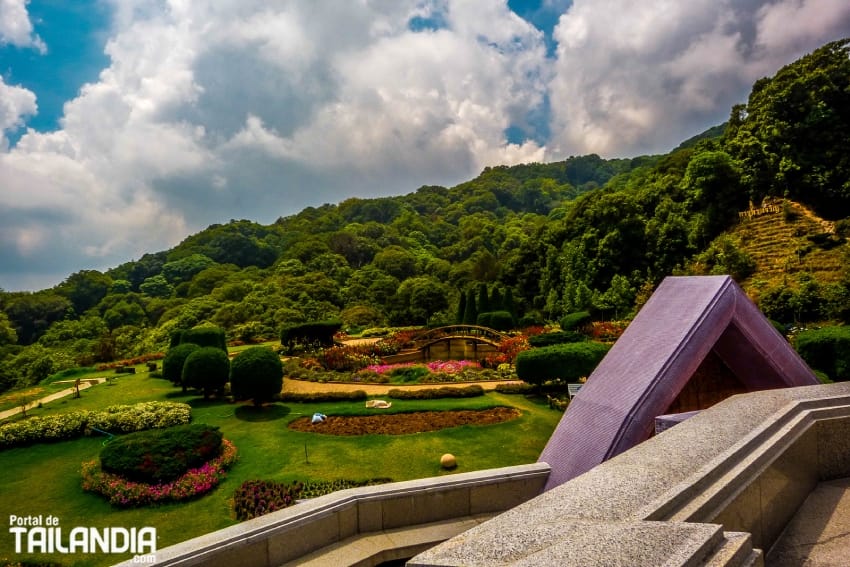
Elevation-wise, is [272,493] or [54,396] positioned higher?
[54,396]

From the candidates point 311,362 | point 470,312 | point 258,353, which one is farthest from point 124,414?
point 470,312

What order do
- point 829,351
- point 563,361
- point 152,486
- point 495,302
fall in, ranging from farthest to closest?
point 495,302
point 563,361
point 829,351
point 152,486

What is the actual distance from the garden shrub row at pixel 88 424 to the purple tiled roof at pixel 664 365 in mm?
11593

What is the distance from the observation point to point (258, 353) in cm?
1461

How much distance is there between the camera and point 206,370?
15969 millimetres

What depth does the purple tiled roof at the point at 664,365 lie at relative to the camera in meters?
5.64

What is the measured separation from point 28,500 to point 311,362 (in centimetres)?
1341

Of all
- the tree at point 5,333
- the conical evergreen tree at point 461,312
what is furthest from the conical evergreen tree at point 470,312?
the tree at point 5,333

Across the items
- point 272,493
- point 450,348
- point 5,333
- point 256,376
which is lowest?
point 272,493

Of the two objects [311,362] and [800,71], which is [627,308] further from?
[311,362]

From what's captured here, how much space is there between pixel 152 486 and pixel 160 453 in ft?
2.48

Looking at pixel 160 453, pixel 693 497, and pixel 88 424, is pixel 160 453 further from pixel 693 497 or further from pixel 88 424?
pixel 693 497

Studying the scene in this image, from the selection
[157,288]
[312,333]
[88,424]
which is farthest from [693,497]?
[157,288]

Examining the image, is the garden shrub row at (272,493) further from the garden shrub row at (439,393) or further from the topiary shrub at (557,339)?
the topiary shrub at (557,339)
